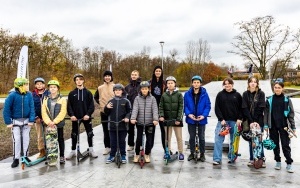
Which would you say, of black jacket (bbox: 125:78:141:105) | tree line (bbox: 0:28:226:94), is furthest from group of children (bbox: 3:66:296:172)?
tree line (bbox: 0:28:226:94)

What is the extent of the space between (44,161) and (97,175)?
4.81ft

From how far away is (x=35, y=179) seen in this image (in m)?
4.46

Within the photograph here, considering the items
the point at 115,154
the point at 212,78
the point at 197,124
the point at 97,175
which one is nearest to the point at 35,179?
the point at 97,175

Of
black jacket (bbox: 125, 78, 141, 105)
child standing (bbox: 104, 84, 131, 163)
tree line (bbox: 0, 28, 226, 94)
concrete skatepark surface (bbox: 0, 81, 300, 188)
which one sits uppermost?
tree line (bbox: 0, 28, 226, 94)

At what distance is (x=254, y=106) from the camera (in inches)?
194

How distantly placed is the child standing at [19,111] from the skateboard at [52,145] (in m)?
0.38

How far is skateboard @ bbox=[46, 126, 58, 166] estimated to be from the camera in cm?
513

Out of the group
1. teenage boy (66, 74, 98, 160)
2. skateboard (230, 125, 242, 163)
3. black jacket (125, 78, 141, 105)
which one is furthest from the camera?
black jacket (125, 78, 141, 105)

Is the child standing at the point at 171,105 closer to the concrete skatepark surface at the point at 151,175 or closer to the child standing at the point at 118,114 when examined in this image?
the child standing at the point at 118,114

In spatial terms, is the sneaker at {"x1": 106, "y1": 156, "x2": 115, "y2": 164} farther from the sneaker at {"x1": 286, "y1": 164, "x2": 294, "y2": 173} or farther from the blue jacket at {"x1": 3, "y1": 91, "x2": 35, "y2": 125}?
the sneaker at {"x1": 286, "y1": 164, "x2": 294, "y2": 173}

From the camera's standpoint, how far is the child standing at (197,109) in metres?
5.20

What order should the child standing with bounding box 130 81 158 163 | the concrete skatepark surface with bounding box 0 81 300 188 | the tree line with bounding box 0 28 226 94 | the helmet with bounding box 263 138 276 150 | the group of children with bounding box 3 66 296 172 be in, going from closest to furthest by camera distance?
the concrete skatepark surface with bounding box 0 81 300 188
the helmet with bounding box 263 138 276 150
the group of children with bounding box 3 66 296 172
the child standing with bounding box 130 81 158 163
the tree line with bounding box 0 28 226 94

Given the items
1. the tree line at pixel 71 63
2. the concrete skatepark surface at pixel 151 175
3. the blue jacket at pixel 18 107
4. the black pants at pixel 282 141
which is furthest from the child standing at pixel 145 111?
the tree line at pixel 71 63

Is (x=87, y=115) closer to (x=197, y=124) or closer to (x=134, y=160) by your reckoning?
(x=134, y=160)
